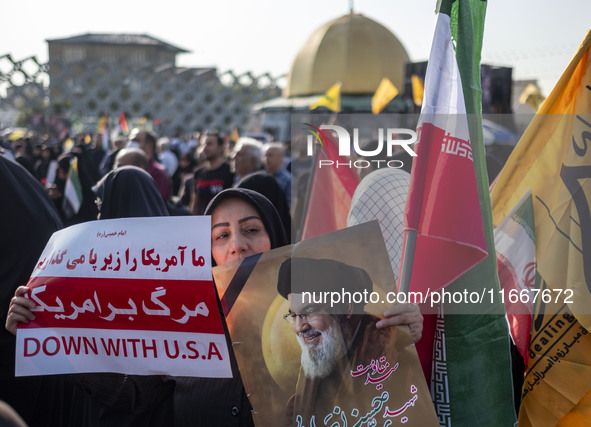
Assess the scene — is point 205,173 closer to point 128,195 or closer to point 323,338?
point 128,195

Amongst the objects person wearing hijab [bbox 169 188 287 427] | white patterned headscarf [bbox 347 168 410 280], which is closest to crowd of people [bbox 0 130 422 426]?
person wearing hijab [bbox 169 188 287 427]

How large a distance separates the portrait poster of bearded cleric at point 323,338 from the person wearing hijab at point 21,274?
1737mm

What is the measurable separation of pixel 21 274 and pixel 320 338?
2021 millimetres

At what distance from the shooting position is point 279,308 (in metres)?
2.07

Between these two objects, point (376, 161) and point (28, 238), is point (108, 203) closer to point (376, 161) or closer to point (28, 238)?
point (28, 238)

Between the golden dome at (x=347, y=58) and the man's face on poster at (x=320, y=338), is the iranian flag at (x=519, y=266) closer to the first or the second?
the man's face on poster at (x=320, y=338)

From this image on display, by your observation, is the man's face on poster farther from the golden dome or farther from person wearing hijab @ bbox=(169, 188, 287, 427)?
the golden dome

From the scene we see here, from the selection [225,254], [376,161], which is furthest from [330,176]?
[225,254]

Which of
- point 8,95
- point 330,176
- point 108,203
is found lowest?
point 8,95

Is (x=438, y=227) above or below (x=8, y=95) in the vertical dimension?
above

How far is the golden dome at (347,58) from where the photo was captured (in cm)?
4866

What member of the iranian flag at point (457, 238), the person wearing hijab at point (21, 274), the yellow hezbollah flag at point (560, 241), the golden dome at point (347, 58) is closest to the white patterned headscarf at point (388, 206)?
the iranian flag at point (457, 238)

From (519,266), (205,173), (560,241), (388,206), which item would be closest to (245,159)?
(205,173)

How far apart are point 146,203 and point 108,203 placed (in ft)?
0.73
